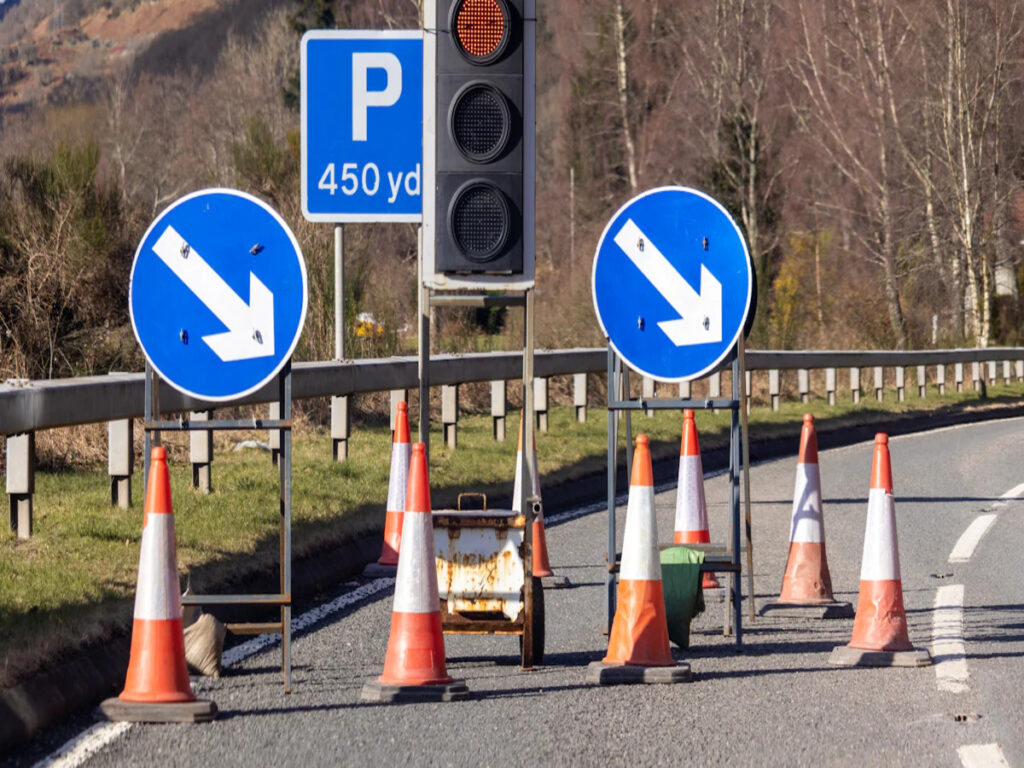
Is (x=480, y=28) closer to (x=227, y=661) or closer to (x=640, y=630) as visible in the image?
(x=640, y=630)

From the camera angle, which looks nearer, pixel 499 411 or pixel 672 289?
pixel 672 289

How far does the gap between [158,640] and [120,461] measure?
4.21m

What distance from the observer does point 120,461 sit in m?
10.2

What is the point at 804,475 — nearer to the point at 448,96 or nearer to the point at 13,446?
the point at 448,96

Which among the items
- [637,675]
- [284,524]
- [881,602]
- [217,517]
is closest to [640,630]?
[637,675]

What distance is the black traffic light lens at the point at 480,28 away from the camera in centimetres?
725

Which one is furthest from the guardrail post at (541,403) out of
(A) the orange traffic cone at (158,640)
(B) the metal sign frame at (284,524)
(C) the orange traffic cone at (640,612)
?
(A) the orange traffic cone at (158,640)

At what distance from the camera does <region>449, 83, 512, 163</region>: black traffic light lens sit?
7.29m

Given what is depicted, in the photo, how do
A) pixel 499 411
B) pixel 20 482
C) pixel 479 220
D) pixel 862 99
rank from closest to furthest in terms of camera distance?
1. pixel 479 220
2. pixel 20 482
3. pixel 499 411
4. pixel 862 99

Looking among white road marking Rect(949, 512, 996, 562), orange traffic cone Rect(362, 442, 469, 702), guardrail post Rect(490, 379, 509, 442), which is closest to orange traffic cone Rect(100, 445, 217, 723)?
orange traffic cone Rect(362, 442, 469, 702)

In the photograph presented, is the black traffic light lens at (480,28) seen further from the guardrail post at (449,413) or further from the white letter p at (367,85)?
the guardrail post at (449,413)

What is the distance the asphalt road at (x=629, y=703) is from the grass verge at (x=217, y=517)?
1.95ft

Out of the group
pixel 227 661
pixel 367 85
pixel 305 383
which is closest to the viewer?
pixel 227 661

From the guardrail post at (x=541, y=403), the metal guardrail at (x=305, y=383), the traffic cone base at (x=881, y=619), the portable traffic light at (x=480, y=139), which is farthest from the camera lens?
the guardrail post at (x=541, y=403)
